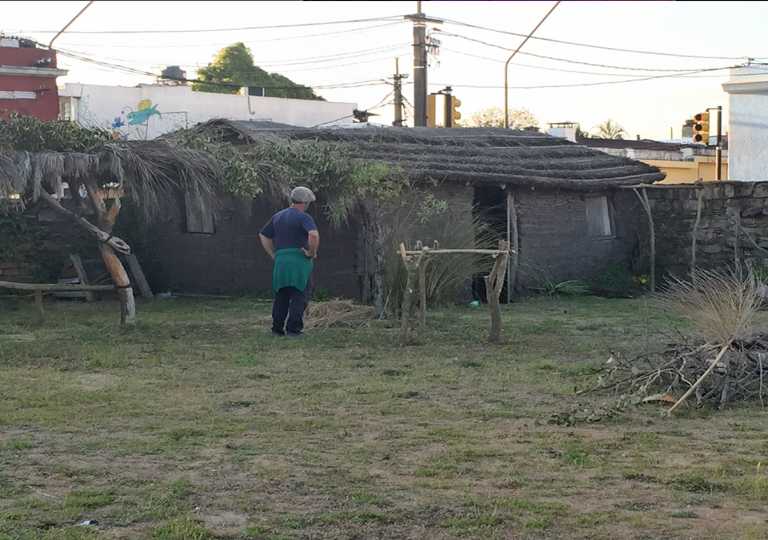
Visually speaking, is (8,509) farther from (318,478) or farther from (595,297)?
(595,297)

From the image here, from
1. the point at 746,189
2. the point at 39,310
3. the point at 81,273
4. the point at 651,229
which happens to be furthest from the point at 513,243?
the point at 39,310

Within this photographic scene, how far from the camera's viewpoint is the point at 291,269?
10633 mm

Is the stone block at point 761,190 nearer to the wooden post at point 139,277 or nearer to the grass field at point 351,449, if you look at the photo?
the grass field at point 351,449

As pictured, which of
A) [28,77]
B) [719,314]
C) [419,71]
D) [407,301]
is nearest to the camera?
[719,314]

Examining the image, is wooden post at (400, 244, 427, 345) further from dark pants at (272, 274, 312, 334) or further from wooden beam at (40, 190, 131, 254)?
wooden beam at (40, 190, 131, 254)

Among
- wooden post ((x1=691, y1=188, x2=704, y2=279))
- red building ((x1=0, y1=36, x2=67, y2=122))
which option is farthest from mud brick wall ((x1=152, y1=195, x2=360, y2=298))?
red building ((x1=0, y1=36, x2=67, y2=122))

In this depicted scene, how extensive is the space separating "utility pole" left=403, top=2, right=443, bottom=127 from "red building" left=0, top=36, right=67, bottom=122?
9.37m

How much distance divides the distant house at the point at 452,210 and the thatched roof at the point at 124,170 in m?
1.05

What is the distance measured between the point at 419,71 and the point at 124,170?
14.0 meters

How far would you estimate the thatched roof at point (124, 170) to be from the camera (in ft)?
37.5

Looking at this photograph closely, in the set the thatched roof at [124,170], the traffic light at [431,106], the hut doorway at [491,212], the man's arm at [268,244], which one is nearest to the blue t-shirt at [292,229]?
the man's arm at [268,244]

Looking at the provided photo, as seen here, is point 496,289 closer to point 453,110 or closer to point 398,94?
point 453,110

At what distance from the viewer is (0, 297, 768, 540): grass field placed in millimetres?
4512

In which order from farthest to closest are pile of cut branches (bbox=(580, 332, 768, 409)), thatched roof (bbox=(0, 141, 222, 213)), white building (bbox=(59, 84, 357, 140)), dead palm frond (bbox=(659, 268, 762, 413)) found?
1. white building (bbox=(59, 84, 357, 140))
2. thatched roof (bbox=(0, 141, 222, 213))
3. dead palm frond (bbox=(659, 268, 762, 413))
4. pile of cut branches (bbox=(580, 332, 768, 409))
